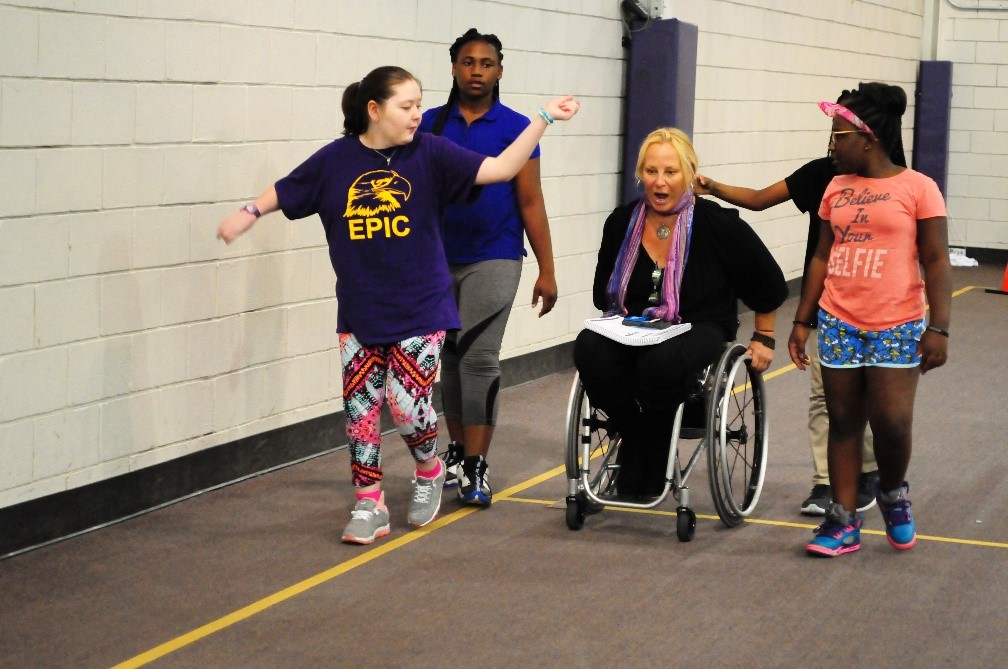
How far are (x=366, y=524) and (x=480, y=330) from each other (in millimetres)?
805

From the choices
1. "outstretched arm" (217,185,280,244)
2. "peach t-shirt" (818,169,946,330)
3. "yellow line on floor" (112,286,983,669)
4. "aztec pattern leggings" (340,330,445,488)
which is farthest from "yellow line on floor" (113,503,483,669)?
"peach t-shirt" (818,169,946,330)

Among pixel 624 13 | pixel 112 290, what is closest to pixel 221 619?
pixel 112 290

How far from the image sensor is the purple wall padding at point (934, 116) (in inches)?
501

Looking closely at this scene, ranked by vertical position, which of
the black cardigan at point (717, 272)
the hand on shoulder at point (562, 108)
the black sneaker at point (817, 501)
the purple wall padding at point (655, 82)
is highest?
the purple wall padding at point (655, 82)

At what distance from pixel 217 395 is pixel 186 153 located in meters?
0.86

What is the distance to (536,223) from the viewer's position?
4695 mm

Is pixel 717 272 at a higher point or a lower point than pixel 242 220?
lower

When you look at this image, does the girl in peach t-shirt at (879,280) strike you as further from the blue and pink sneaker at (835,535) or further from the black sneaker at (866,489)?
the black sneaker at (866,489)

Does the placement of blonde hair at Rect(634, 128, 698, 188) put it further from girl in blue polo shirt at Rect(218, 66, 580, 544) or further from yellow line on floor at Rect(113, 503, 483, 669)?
yellow line on floor at Rect(113, 503, 483, 669)

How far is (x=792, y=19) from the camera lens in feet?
32.3

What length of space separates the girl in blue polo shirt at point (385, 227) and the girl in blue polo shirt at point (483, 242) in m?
0.39

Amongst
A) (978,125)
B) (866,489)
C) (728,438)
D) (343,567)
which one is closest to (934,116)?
(978,125)

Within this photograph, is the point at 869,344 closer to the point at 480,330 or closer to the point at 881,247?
the point at 881,247

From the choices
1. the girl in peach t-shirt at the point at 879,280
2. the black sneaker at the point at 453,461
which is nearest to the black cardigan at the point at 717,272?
the girl in peach t-shirt at the point at 879,280
